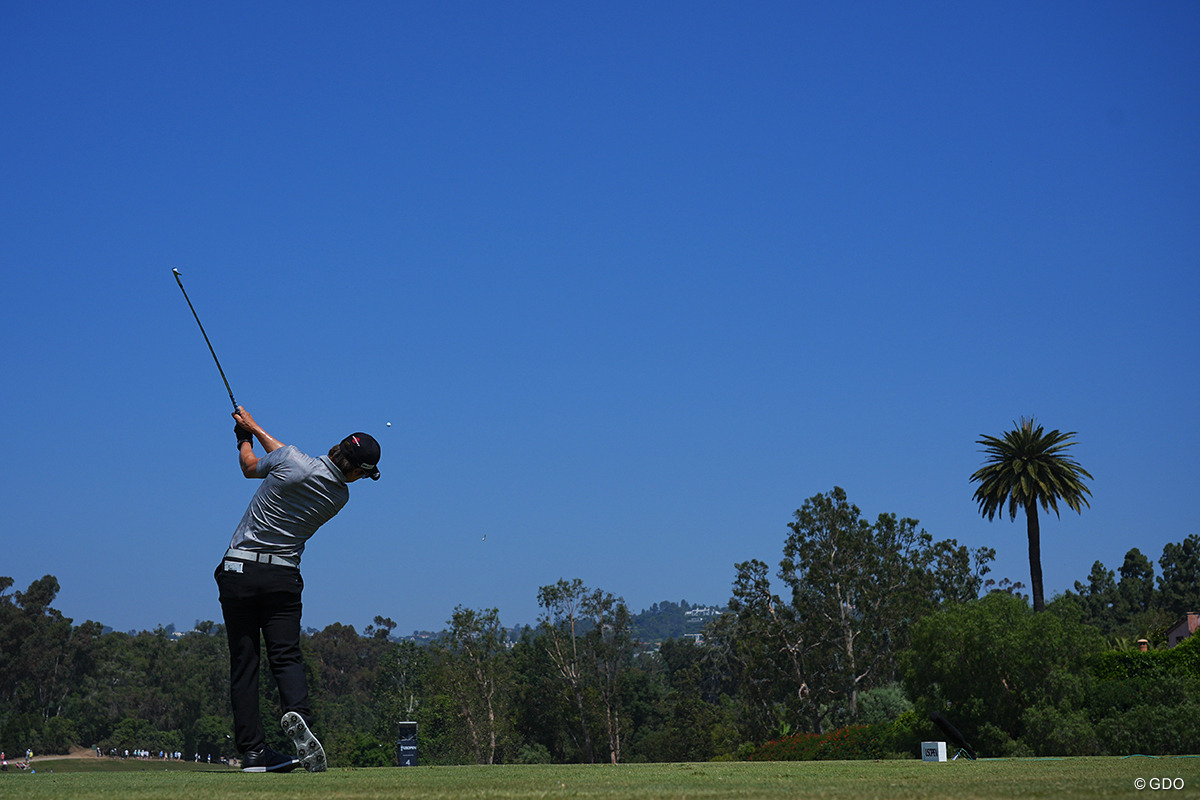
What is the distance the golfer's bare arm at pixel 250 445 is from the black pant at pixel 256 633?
0.69 m

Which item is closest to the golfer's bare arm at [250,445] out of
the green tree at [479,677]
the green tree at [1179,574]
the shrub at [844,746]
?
the shrub at [844,746]

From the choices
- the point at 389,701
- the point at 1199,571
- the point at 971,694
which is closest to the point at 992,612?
the point at 971,694

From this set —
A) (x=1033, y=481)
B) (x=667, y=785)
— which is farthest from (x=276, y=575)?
(x=1033, y=481)

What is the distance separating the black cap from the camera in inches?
264

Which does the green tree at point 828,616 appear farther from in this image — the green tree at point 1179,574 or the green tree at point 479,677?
the green tree at point 1179,574

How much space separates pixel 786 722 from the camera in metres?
63.3

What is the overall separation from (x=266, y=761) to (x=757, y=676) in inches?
2490

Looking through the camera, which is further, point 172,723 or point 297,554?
point 172,723

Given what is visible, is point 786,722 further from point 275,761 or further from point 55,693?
point 55,693

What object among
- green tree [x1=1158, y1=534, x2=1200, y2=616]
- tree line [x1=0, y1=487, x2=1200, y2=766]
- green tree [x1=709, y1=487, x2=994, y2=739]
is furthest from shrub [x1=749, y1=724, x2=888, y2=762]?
green tree [x1=1158, y1=534, x2=1200, y2=616]

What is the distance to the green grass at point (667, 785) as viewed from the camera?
4242 millimetres

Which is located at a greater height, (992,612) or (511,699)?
(992,612)

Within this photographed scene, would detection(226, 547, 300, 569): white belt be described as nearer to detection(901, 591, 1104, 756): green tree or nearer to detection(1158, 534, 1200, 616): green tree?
detection(901, 591, 1104, 756): green tree

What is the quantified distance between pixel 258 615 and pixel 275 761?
0.88 metres
